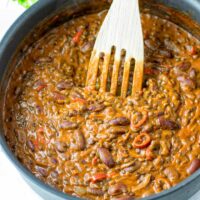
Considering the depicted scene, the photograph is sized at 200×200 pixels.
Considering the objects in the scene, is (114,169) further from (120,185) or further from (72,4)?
(72,4)

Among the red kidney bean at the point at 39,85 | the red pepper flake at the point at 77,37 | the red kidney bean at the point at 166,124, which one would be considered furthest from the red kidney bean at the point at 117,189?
the red pepper flake at the point at 77,37

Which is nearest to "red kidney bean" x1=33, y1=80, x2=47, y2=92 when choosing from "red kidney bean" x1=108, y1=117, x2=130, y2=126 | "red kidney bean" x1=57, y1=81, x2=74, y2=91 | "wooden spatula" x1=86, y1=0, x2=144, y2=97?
"red kidney bean" x1=57, y1=81, x2=74, y2=91

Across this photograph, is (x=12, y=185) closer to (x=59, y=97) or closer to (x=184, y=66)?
(x=59, y=97)

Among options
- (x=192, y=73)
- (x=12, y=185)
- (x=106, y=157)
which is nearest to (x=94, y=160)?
(x=106, y=157)

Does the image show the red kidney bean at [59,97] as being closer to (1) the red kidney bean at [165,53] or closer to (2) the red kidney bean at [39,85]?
(2) the red kidney bean at [39,85]

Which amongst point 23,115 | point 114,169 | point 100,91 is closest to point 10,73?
A: point 23,115

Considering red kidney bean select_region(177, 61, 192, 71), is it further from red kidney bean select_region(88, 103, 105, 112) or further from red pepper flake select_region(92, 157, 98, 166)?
red pepper flake select_region(92, 157, 98, 166)
